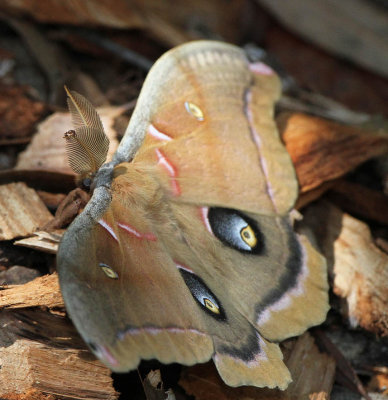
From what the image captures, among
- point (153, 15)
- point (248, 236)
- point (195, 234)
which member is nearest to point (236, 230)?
point (248, 236)

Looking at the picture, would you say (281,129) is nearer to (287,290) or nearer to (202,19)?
(287,290)

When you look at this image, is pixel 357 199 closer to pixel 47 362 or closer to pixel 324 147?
pixel 324 147

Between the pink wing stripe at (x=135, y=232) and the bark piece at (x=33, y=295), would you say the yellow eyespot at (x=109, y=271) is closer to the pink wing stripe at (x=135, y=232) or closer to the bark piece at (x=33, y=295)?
the pink wing stripe at (x=135, y=232)

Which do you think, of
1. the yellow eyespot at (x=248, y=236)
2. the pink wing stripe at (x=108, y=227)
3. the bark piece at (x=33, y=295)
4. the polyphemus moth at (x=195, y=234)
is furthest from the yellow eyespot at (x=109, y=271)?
the yellow eyespot at (x=248, y=236)

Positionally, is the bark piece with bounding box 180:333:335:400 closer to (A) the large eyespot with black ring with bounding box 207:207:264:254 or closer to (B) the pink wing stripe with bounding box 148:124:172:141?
(A) the large eyespot with black ring with bounding box 207:207:264:254

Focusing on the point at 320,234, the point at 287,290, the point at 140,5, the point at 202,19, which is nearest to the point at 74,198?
the point at 287,290

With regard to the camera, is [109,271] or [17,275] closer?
[109,271]
